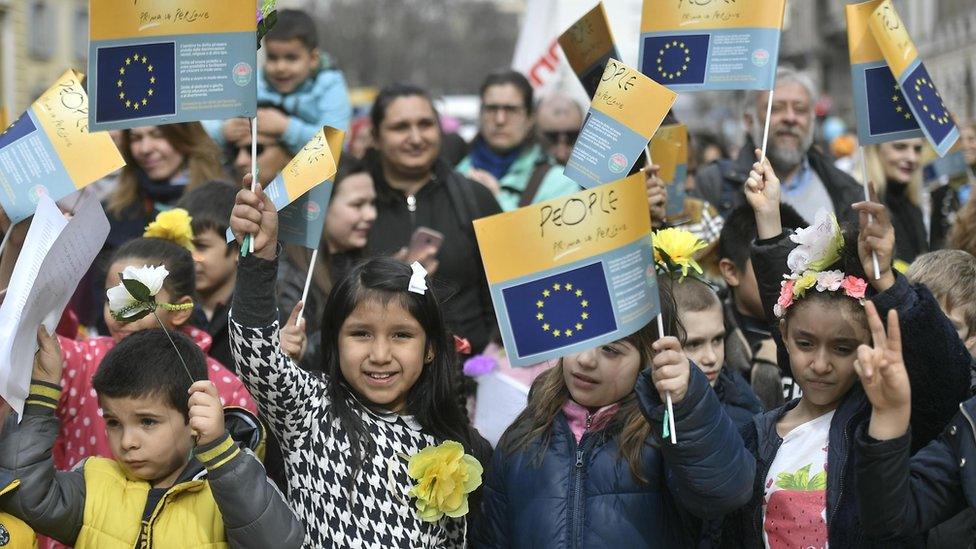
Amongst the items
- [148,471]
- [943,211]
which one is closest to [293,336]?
[148,471]

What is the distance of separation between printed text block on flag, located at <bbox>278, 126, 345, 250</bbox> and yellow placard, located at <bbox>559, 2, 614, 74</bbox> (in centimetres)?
145

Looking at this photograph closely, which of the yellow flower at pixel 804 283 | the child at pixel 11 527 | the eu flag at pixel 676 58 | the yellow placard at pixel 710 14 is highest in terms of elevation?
the yellow placard at pixel 710 14

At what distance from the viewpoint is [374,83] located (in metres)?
58.6

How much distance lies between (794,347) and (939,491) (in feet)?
1.86

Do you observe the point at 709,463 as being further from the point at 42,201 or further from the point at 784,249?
the point at 42,201

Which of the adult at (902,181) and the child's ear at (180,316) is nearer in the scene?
the child's ear at (180,316)

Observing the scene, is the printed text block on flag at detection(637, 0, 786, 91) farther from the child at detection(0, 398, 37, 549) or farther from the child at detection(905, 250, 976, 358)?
the child at detection(0, 398, 37, 549)

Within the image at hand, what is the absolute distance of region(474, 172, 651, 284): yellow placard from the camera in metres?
3.49

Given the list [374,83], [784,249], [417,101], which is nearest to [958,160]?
[417,101]

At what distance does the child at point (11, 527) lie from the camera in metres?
3.63

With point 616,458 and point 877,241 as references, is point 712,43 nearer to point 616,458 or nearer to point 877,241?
point 877,241

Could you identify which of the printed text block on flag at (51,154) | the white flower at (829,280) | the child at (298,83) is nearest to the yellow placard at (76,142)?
the printed text block on flag at (51,154)

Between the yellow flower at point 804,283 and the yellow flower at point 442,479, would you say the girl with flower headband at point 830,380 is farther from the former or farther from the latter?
the yellow flower at point 442,479

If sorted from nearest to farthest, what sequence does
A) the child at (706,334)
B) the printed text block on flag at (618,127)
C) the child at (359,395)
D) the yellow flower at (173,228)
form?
the child at (359,395) < the printed text block on flag at (618,127) < the child at (706,334) < the yellow flower at (173,228)
